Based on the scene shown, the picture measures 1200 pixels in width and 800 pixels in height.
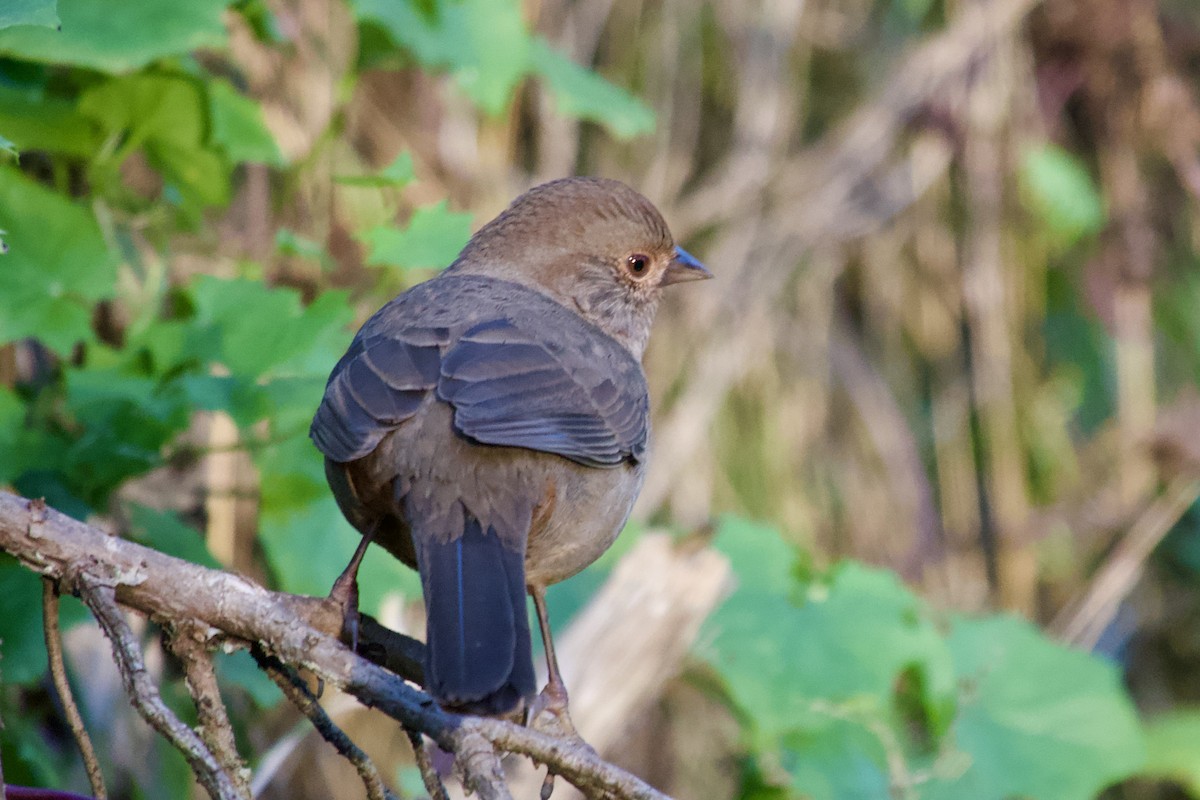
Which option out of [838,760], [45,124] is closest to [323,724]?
[45,124]

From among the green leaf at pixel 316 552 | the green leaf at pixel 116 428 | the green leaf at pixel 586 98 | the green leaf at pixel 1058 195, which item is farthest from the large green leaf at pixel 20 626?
the green leaf at pixel 1058 195

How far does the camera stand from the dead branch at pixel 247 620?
73.6 inches

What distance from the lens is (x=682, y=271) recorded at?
3.63 metres

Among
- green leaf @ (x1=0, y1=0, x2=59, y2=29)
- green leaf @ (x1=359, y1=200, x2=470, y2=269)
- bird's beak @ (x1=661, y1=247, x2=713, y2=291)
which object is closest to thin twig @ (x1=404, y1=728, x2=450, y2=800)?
green leaf @ (x1=0, y1=0, x2=59, y2=29)

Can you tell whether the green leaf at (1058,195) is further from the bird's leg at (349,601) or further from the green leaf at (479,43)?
the bird's leg at (349,601)

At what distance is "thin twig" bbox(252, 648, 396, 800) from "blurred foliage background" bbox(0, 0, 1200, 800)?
1.04m

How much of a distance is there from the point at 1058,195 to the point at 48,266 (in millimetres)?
4939

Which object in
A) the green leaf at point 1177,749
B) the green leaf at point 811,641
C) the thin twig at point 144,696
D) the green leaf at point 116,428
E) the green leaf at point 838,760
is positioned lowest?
the green leaf at point 1177,749

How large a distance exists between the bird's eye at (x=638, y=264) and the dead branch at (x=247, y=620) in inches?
67.4

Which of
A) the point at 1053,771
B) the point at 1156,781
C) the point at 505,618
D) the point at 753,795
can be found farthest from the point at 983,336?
the point at 505,618

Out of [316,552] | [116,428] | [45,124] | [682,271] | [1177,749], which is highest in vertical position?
[45,124]

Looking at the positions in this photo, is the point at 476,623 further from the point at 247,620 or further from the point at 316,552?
the point at 316,552

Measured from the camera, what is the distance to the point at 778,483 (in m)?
6.41

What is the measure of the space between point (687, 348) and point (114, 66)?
3.68 meters
